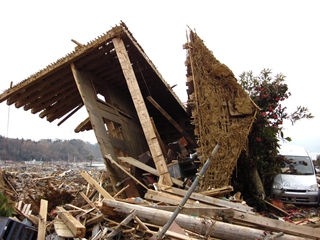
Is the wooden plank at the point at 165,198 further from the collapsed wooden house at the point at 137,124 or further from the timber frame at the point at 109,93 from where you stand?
the timber frame at the point at 109,93

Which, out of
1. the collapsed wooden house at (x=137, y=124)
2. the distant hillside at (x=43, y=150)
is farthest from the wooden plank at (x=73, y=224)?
the distant hillside at (x=43, y=150)

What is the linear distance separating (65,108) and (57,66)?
4.34 metres

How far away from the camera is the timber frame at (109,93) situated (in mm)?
8766

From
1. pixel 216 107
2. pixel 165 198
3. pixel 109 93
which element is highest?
pixel 109 93

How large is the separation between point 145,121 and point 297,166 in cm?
727

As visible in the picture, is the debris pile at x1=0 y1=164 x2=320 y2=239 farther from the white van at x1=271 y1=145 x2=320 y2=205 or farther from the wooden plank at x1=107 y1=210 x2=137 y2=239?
the white van at x1=271 y1=145 x2=320 y2=205

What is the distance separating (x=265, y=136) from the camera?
10438 millimetres

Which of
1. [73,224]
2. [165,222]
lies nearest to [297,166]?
[165,222]

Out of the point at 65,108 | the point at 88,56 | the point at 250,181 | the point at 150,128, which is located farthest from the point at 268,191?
the point at 65,108

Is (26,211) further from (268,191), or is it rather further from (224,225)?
(268,191)

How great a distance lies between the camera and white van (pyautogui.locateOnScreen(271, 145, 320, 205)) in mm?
10148

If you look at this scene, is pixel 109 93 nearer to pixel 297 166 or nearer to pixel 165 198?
pixel 165 198

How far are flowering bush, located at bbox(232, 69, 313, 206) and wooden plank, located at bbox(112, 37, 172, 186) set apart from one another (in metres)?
3.02

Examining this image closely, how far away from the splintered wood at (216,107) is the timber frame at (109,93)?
1483mm
